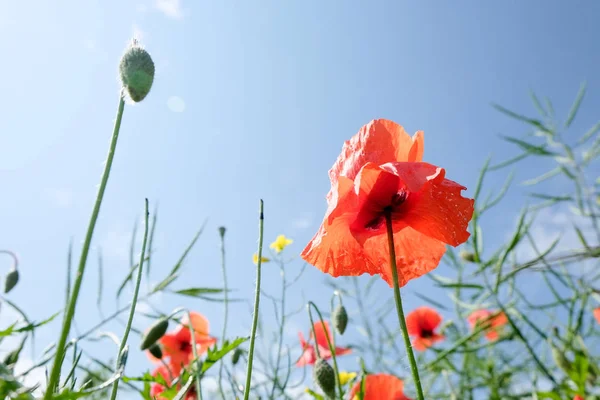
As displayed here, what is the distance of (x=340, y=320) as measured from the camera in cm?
150

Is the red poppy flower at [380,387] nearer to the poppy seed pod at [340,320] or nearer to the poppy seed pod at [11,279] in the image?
the poppy seed pod at [340,320]

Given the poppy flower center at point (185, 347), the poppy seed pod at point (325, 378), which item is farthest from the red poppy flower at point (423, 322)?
the poppy seed pod at point (325, 378)

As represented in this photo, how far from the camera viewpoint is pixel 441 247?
3.85ft

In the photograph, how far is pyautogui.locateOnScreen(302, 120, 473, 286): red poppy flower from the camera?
1.00 m

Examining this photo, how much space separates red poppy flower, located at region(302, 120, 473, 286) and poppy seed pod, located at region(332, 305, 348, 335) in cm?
39

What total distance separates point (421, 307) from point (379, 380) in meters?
1.68

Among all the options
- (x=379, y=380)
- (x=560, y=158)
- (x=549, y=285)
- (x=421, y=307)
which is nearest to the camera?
(x=379, y=380)

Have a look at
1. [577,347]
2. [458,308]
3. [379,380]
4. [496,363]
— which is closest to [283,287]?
[379,380]

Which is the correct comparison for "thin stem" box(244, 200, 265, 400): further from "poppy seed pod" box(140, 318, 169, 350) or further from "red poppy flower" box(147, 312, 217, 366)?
"red poppy flower" box(147, 312, 217, 366)

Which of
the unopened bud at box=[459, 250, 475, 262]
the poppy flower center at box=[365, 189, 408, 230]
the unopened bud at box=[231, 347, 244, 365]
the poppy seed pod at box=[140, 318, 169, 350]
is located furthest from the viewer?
the unopened bud at box=[459, 250, 475, 262]

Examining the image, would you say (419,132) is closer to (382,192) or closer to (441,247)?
(382,192)

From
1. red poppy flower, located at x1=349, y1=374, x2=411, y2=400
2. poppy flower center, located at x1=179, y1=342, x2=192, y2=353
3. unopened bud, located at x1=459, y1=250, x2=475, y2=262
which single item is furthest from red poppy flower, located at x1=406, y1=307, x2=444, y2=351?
red poppy flower, located at x1=349, y1=374, x2=411, y2=400

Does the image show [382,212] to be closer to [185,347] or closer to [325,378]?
[325,378]

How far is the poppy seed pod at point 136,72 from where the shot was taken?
65cm
